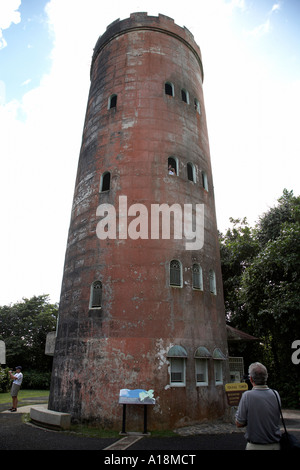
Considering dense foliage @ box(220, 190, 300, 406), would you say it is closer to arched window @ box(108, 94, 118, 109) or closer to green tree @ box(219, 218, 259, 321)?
green tree @ box(219, 218, 259, 321)

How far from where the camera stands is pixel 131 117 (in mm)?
15641

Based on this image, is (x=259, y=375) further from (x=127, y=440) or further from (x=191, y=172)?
(x=191, y=172)

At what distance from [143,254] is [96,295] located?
259cm

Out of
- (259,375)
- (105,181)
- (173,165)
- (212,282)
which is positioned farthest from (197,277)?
(259,375)

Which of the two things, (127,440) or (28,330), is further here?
(28,330)

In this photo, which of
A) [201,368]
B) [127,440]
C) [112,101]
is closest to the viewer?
[127,440]

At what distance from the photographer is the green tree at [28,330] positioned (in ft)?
121

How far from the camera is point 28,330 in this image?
3941cm

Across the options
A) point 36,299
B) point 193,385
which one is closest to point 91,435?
point 193,385

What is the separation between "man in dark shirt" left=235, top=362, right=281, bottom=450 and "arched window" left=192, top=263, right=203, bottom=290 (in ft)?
30.1

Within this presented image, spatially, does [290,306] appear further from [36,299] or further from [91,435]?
[36,299]

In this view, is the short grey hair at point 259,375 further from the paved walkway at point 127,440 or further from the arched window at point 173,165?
the arched window at point 173,165

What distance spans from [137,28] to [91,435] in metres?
20.2

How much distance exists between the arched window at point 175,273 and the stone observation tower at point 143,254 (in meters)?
0.06
